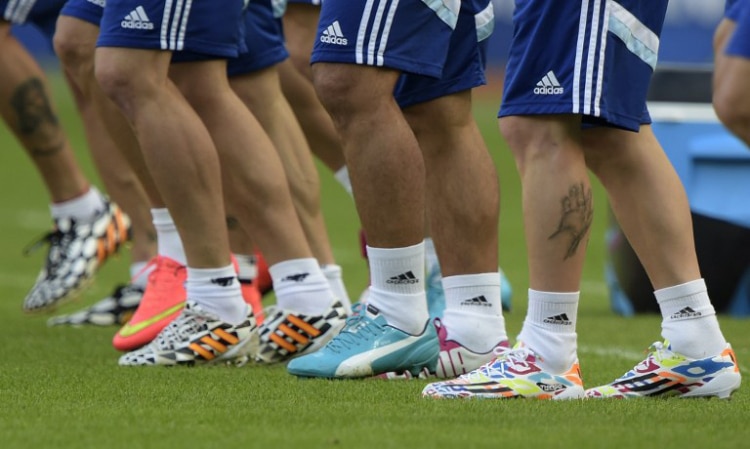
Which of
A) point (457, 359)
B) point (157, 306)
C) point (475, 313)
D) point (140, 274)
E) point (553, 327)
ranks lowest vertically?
A: point (140, 274)

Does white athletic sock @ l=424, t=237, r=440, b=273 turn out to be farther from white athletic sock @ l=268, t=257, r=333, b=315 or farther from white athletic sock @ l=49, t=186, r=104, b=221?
white athletic sock @ l=49, t=186, r=104, b=221

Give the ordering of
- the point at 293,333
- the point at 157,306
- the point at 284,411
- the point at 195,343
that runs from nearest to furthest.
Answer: the point at 284,411, the point at 195,343, the point at 293,333, the point at 157,306

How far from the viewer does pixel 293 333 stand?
3.94 metres

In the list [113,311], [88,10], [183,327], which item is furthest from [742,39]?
[113,311]

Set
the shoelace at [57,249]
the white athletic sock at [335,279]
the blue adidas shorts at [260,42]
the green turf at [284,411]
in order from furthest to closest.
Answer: the shoelace at [57,249], the white athletic sock at [335,279], the blue adidas shorts at [260,42], the green turf at [284,411]

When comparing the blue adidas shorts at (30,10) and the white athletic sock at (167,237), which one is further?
the blue adidas shorts at (30,10)

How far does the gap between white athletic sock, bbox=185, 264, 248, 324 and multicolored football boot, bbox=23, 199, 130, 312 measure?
4.73 ft

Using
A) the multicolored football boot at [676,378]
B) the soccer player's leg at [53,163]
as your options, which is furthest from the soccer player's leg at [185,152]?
the soccer player's leg at [53,163]

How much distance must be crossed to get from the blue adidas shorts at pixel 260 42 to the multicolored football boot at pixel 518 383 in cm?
158

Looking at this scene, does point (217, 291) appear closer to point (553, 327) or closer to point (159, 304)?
point (159, 304)

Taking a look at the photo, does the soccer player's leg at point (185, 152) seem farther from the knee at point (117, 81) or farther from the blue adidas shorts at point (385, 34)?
the blue adidas shorts at point (385, 34)

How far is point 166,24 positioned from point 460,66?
2.48ft

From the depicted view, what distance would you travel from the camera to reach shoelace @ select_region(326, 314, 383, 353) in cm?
351

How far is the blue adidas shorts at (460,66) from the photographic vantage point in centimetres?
360
